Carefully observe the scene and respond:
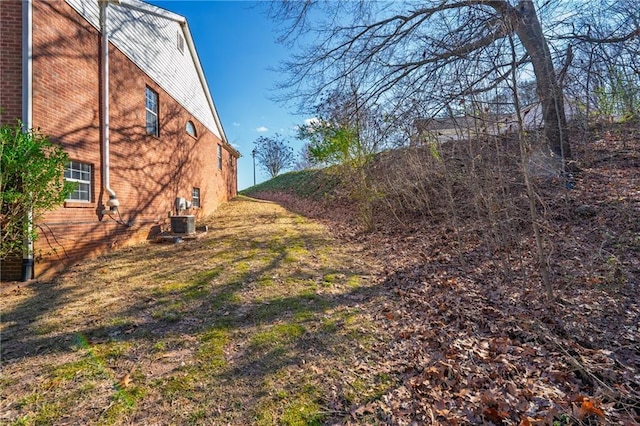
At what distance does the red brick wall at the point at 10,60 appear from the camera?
486 centimetres

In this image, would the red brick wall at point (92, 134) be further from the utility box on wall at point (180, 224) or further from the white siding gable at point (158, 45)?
the utility box on wall at point (180, 224)

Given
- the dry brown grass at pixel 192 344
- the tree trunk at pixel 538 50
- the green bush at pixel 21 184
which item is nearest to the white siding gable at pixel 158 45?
the green bush at pixel 21 184

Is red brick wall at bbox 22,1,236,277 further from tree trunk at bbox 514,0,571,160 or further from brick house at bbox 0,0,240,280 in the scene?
tree trunk at bbox 514,0,571,160

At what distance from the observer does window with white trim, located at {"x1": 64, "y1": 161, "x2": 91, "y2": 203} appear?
5859 millimetres

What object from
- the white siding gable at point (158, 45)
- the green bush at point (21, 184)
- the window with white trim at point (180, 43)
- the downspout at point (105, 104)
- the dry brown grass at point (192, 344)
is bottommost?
the dry brown grass at point (192, 344)

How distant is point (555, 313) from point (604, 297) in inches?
33.9

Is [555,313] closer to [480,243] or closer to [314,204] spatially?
[480,243]

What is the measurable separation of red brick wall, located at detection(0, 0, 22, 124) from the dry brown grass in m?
2.99

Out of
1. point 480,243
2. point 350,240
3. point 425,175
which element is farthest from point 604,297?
point 350,240

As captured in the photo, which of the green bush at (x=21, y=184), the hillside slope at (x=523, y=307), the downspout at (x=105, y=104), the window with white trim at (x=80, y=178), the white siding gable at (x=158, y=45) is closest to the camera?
the hillside slope at (x=523, y=307)

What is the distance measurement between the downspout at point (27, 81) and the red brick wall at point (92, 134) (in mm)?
98

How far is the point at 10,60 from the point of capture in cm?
493

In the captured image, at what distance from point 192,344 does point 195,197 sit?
981 cm

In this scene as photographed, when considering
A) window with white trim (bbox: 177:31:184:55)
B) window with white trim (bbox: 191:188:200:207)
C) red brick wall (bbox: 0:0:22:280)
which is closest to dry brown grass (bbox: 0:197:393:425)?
red brick wall (bbox: 0:0:22:280)
